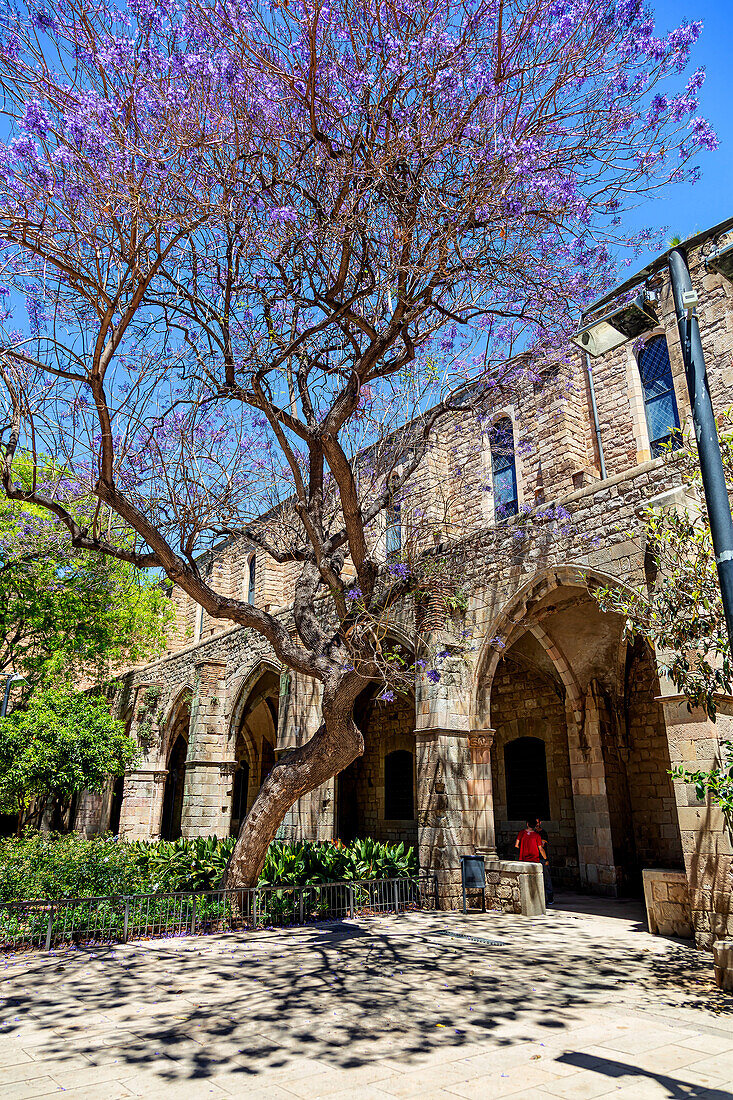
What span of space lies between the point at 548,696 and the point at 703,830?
7.02 m

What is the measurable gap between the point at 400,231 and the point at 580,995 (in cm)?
697

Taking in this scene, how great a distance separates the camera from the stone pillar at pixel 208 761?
1576cm

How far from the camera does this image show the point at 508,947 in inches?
305

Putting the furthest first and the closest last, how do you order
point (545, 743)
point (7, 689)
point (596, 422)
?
point (7, 689), point (545, 743), point (596, 422)

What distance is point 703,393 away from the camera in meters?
3.98

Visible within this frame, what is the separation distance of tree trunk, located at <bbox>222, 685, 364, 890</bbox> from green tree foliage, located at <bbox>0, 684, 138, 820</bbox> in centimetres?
787

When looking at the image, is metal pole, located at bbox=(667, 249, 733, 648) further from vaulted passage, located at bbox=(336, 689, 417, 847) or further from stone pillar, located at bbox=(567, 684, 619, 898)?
vaulted passage, located at bbox=(336, 689, 417, 847)

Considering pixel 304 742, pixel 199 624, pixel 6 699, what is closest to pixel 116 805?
pixel 199 624

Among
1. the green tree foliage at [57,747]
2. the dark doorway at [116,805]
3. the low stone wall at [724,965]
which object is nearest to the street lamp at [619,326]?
the low stone wall at [724,965]

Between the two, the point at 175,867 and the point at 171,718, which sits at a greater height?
the point at 171,718

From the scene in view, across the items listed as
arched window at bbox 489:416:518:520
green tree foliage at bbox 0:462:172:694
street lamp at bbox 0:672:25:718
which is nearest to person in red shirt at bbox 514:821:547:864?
arched window at bbox 489:416:518:520

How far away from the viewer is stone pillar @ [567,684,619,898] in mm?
12531

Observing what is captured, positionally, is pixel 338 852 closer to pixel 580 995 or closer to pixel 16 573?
pixel 580 995

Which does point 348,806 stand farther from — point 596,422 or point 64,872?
point 596,422
